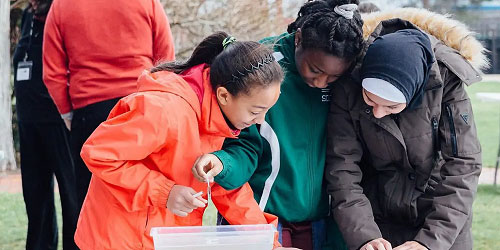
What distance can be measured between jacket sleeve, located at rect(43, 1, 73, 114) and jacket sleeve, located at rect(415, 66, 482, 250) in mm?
1806

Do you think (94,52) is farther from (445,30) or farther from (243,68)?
(445,30)

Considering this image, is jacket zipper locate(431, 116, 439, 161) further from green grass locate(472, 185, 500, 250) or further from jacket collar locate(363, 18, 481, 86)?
green grass locate(472, 185, 500, 250)

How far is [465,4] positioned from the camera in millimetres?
22000

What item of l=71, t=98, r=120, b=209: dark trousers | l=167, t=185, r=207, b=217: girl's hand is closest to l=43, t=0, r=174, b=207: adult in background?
l=71, t=98, r=120, b=209: dark trousers

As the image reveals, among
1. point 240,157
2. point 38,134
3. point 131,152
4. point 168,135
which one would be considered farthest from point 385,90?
point 38,134

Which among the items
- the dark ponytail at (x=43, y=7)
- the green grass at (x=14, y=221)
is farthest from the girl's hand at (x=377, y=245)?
the green grass at (x=14, y=221)

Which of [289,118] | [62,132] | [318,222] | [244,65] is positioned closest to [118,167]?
[244,65]

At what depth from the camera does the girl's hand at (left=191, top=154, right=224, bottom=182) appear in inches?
69.9

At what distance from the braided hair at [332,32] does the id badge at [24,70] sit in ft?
6.53

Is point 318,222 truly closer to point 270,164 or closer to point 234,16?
point 270,164

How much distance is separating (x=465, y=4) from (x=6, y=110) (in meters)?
18.3

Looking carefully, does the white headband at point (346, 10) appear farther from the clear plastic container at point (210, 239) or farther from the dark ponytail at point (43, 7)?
the dark ponytail at point (43, 7)

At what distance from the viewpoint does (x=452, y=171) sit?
6.61 feet

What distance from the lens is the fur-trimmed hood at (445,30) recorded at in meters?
2.08
